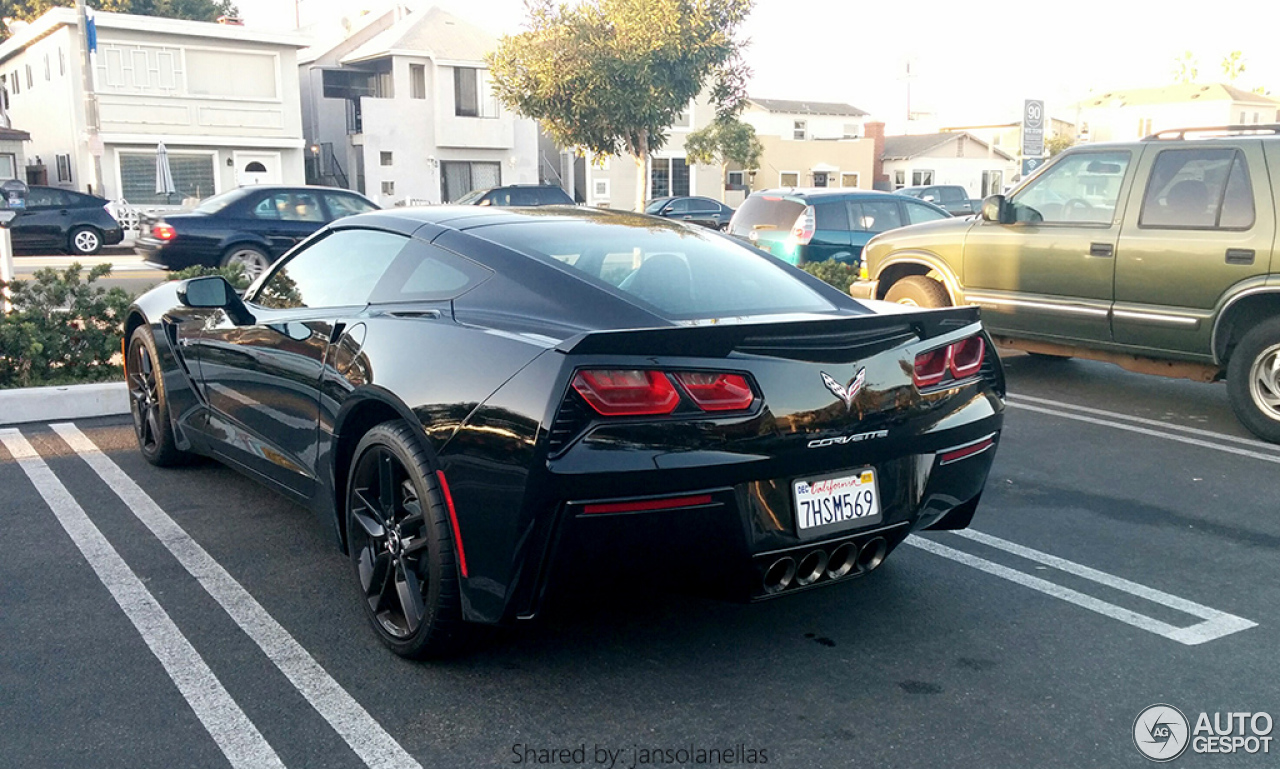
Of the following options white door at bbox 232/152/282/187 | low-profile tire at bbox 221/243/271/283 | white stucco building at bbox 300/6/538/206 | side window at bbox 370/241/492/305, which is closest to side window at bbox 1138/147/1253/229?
side window at bbox 370/241/492/305

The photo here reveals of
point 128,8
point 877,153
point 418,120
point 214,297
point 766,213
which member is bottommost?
point 214,297

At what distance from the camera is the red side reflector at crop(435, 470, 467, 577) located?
3328 millimetres

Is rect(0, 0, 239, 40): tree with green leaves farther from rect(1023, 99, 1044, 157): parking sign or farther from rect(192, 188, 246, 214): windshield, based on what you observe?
rect(1023, 99, 1044, 157): parking sign

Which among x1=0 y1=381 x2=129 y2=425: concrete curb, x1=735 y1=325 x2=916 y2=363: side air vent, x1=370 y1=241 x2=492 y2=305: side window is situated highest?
x1=370 y1=241 x2=492 y2=305: side window

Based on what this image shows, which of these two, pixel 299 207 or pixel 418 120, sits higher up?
pixel 418 120

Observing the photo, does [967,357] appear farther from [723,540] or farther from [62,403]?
[62,403]

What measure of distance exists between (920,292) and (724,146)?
35501 millimetres

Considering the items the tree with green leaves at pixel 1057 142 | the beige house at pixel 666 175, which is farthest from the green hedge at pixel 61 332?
the tree with green leaves at pixel 1057 142

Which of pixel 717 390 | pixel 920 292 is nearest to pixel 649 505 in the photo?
pixel 717 390

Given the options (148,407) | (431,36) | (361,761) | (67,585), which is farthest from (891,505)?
(431,36)

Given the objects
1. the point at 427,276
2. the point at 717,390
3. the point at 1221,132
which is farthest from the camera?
the point at 1221,132

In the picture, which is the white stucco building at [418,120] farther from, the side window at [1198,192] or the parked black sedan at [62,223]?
the side window at [1198,192]

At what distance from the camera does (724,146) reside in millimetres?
43625

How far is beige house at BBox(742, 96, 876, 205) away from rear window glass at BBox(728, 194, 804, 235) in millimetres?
32081
